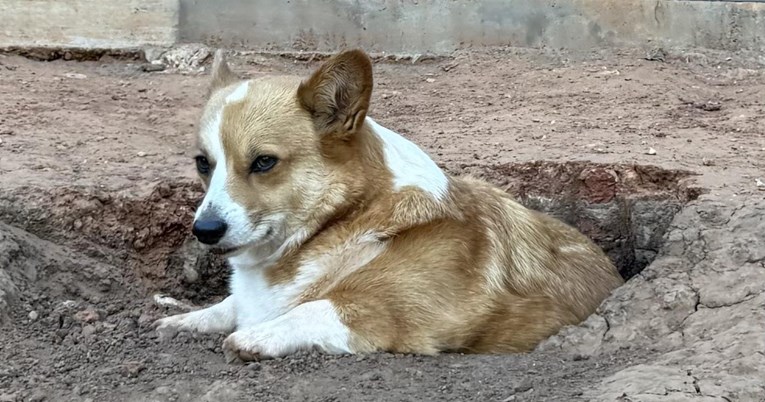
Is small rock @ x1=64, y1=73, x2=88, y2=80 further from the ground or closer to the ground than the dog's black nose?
closer to the ground

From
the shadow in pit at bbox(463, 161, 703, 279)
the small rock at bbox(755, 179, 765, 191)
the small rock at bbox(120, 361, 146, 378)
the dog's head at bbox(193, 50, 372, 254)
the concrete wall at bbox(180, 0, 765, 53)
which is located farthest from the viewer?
the concrete wall at bbox(180, 0, 765, 53)

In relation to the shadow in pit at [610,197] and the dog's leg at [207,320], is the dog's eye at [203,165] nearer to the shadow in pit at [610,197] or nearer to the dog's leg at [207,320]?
the dog's leg at [207,320]

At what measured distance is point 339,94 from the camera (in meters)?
4.10

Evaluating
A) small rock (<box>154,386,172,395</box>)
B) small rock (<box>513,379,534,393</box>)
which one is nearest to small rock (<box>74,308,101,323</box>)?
small rock (<box>154,386,172,395</box>)

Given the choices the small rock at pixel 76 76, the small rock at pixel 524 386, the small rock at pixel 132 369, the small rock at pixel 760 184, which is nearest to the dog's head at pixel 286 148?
the small rock at pixel 132 369

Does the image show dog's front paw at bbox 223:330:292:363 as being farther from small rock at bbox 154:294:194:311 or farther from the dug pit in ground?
small rock at bbox 154:294:194:311

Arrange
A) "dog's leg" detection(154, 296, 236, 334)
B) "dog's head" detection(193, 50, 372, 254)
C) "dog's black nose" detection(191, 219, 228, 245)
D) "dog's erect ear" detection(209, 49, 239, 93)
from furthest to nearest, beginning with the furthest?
1. "dog's erect ear" detection(209, 49, 239, 93)
2. "dog's leg" detection(154, 296, 236, 334)
3. "dog's head" detection(193, 50, 372, 254)
4. "dog's black nose" detection(191, 219, 228, 245)

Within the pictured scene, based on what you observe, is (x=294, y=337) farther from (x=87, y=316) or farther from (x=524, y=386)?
(x=87, y=316)

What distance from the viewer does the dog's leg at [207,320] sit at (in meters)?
4.44

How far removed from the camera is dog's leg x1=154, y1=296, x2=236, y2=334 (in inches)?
175

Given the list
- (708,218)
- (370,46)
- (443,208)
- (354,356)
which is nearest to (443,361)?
(354,356)

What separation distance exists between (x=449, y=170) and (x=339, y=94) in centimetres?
193

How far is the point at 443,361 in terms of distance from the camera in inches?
150

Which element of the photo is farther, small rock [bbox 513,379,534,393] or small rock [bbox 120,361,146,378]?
small rock [bbox 120,361,146,378]
